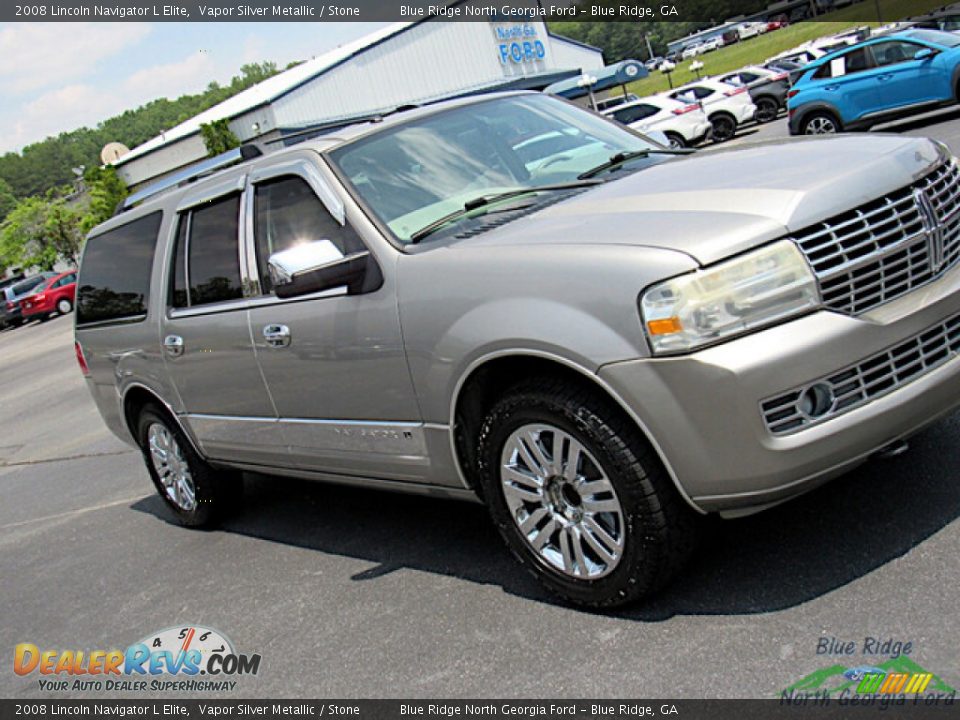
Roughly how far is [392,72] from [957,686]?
151 ft

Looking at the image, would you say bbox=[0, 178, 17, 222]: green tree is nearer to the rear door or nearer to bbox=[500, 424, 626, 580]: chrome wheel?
the rear door

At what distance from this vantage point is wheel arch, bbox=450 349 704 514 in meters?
3.40

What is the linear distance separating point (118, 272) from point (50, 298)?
30665 mm

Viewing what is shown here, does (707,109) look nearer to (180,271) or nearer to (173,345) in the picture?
(180,271)

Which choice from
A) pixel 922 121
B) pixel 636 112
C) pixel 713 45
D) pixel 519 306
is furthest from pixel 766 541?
pixel 713 45

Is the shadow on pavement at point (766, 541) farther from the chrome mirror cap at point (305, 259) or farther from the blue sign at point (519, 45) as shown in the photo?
the blue sign at point (519, 45)

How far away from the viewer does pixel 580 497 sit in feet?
12.2

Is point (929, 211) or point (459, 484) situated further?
point (459, 484)

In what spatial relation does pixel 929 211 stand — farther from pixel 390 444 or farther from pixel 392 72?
pixel 392 72

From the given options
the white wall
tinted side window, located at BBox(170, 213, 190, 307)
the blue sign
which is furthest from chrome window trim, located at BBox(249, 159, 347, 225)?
the blue sign

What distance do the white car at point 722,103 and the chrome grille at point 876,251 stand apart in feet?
84.2

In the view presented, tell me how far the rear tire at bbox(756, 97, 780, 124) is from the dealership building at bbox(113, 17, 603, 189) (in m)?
17.0

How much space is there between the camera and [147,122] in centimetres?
13762
